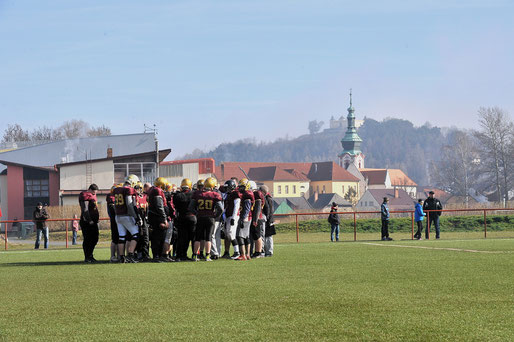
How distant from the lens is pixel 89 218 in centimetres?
1822

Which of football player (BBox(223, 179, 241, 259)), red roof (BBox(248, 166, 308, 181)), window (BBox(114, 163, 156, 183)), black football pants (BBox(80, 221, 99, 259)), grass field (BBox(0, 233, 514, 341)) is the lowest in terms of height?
grass field (BBox(0, 233, 514, 341))

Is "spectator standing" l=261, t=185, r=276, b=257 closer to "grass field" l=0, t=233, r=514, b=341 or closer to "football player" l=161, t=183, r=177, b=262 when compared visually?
"football player" l=161, t=183, r=177, b=262

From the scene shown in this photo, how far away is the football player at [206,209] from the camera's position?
680 inches

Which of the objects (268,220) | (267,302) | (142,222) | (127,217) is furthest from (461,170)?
(267,302)

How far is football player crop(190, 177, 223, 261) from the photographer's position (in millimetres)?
17281

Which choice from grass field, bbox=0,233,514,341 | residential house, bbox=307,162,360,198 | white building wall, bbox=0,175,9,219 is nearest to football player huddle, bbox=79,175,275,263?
grass field, bbox=0,233,514,341

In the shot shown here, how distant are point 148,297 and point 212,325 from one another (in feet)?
8.73

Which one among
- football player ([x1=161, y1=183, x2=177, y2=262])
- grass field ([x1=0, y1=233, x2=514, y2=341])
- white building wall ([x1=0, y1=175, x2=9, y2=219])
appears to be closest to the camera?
grass field ([x1=0, y1=233, x2=514, y2=341])

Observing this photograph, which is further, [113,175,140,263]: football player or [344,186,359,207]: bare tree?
[344,186,359,207]: bare tree

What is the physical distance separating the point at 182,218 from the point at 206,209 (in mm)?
685

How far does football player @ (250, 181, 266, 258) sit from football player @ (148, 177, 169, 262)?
209cm

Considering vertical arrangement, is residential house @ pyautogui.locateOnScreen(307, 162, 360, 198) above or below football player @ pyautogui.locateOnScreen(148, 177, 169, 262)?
above

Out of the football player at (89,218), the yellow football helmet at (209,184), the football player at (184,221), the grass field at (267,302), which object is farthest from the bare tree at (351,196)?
Answer: the grass field at (267,302)

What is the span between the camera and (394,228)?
5138 cm
